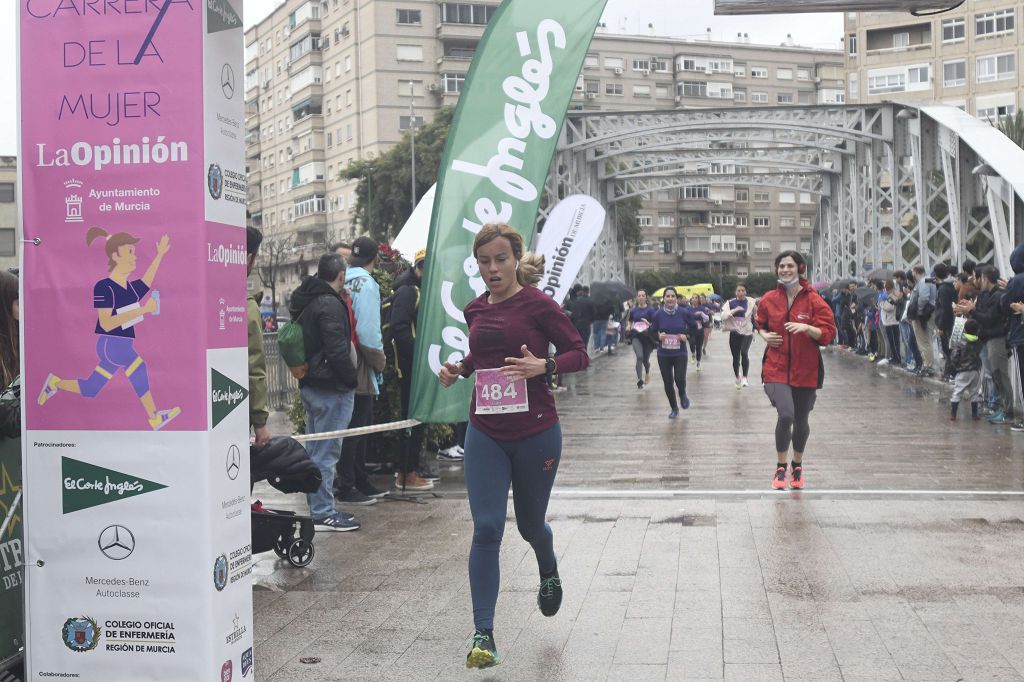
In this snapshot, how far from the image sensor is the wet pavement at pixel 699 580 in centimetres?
525

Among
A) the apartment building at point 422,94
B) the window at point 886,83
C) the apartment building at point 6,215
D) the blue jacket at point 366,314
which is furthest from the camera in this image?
the apartment building at point 422,94

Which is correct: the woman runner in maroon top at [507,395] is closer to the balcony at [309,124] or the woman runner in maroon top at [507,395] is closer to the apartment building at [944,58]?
the apartment building at [944,58]

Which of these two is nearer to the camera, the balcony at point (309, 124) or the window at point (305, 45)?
the balcony at point (309, 124)

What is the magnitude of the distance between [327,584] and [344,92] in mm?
87857

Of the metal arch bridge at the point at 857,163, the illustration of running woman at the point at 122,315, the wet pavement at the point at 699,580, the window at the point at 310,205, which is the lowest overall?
the wet pavement at the point at 699,580

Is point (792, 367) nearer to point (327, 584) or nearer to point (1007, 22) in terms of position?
point (327, 584)

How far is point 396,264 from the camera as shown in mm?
11656

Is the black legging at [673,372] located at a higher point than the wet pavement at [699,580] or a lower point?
higher

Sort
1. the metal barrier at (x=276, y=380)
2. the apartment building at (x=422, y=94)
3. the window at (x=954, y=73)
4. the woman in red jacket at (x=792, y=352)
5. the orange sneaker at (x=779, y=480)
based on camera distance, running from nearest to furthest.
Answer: the woman in red jacket at (x=792, y=352)
the orange sneaker at (x=779, y=480)
the metal barrier at (x=276, y=380)
the window at (x=954, y=73)
the apartment building at (x=422, y=94)

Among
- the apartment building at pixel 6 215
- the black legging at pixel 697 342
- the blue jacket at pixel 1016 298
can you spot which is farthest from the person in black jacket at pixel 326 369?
the apartment building at pixel 6 215

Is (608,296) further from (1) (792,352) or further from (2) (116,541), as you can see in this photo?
(2) (116,541)

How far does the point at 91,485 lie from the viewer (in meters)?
3.85

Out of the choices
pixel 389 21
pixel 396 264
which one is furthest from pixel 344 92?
pixel 396 264

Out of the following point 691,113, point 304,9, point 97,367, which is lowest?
point 97,367
